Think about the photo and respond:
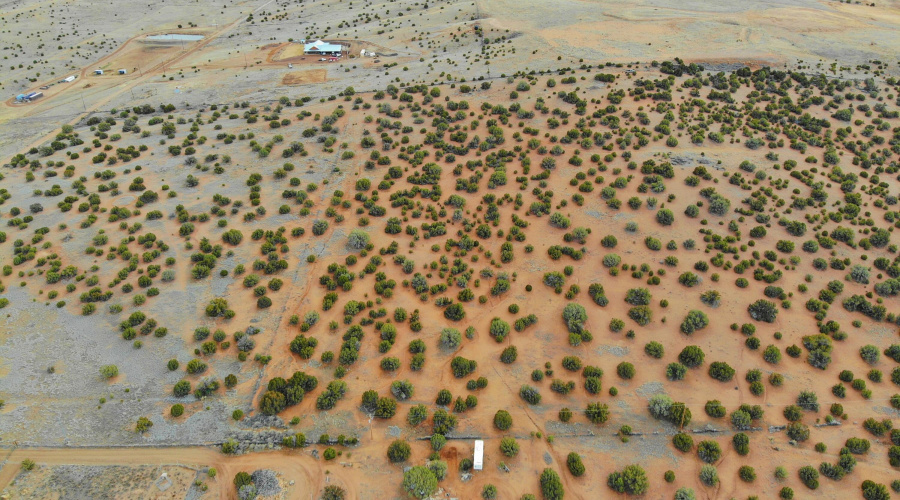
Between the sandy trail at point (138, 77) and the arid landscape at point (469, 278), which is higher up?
the sandy trail at point (138, 77)

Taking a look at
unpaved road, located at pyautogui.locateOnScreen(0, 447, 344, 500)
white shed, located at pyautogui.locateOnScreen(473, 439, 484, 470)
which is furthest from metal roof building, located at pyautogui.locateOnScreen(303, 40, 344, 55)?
white shed, located at pyautogui.locateOnScreen(473, 439, 484, 470)

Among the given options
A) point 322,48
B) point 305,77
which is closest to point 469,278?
point 305,77

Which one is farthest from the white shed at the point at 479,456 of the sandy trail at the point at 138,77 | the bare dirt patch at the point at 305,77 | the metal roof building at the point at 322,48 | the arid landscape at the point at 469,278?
the metal roof building at the point at 322,48

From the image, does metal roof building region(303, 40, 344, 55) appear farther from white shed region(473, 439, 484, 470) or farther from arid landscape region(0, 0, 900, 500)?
white shed region(473, 439, 484, 470)

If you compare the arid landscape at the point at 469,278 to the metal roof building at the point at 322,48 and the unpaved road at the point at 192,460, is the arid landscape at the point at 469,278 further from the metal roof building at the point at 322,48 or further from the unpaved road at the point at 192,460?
the metal roof building at the point at 322,48

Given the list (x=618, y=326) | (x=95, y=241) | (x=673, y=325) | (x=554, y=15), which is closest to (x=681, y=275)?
(x=673, y=325)

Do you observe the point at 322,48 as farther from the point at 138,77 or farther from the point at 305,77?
the point at 138,77

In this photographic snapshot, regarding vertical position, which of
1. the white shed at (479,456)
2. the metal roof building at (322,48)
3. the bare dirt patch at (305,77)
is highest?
the metal roof building at (322,48)
